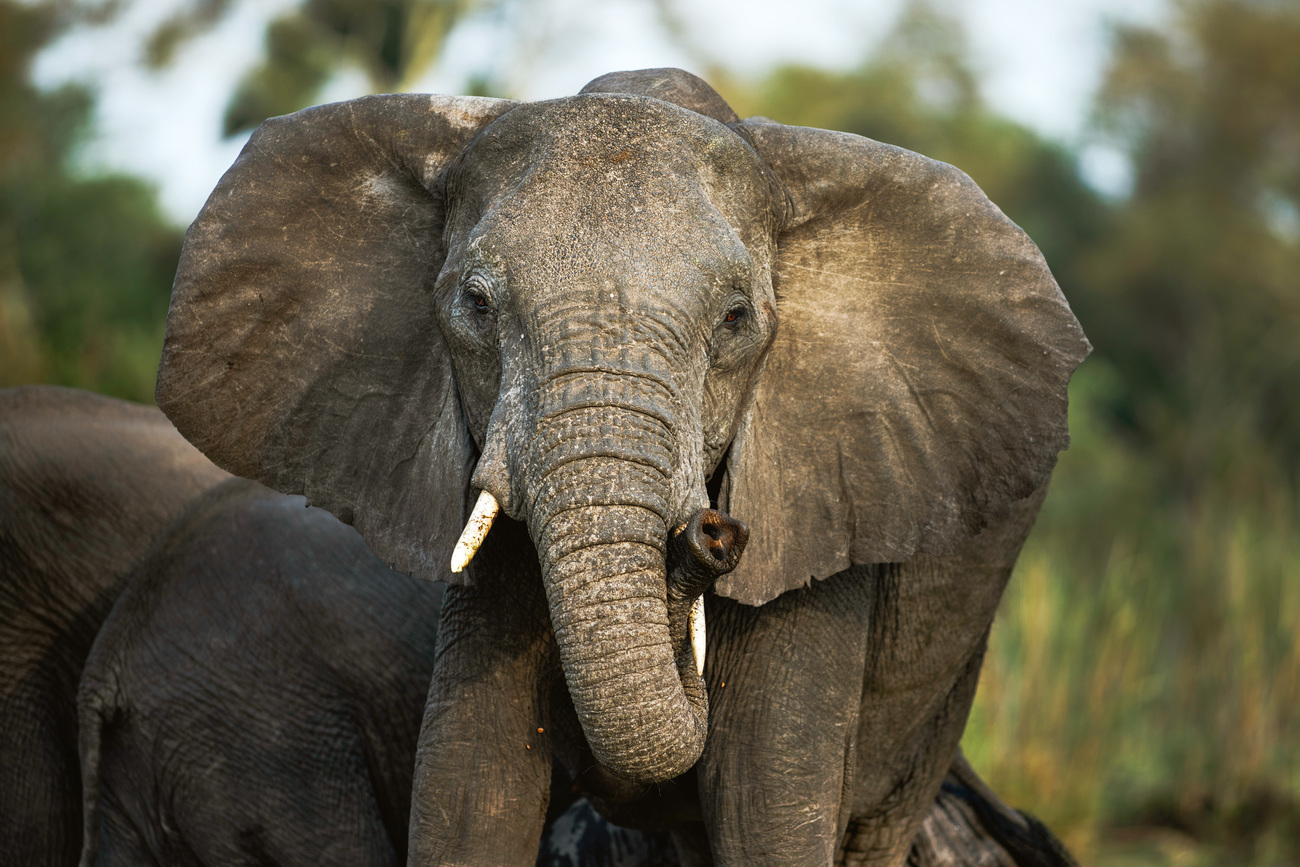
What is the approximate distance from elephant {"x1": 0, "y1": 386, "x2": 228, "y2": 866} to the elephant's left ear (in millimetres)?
2017

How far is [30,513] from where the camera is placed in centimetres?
380

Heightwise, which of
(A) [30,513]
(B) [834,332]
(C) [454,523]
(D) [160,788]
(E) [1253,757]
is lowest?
(E) [1253,757]

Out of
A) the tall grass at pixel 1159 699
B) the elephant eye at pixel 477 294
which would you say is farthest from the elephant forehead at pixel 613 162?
the tall grass at pixel 1159 699

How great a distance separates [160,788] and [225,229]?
156cm

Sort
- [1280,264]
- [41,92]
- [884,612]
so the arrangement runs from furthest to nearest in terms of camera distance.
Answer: [1280,264]
[41,92]
[884,612]

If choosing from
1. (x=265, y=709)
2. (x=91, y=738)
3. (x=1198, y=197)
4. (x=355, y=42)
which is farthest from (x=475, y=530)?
(x=1198, y=197)

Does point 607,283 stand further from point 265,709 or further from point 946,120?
point 946,120

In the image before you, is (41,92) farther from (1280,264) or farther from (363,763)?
(1280,264)

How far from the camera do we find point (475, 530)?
2221 millimetres

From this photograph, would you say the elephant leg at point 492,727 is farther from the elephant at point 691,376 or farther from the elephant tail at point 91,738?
the elephant tail at point 91,738

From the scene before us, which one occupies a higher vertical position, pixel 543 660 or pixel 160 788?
pixel 543 660

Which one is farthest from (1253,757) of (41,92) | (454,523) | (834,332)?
(41,92)

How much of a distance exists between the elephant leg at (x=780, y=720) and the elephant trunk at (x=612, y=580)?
1.74 ft

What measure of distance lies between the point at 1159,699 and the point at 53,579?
553 centimetres
